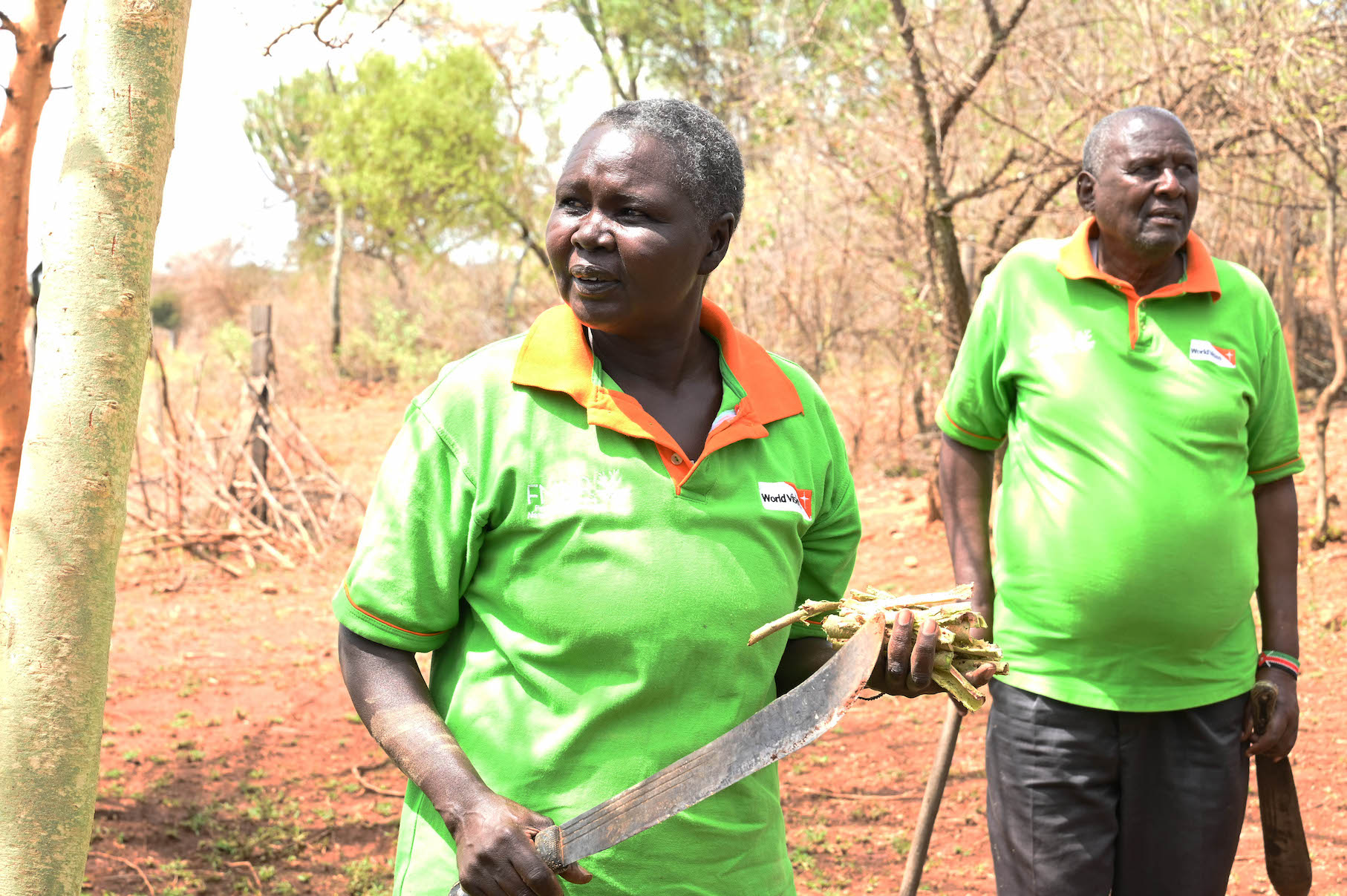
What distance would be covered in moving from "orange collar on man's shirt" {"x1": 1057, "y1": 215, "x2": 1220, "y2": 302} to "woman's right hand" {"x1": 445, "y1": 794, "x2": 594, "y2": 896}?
1797mm

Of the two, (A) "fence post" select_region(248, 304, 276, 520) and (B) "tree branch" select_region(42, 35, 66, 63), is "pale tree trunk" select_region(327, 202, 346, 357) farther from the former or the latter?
(B) "tree branch" select_region(42, 35, 66, 63)

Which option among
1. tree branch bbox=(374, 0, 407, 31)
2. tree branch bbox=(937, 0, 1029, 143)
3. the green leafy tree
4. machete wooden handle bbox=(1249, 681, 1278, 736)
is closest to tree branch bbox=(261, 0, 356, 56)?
tree branch bbox=(374, 0, 407, 31)

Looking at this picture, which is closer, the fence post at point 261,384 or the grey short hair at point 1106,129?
the grey short hair at point 1106,129

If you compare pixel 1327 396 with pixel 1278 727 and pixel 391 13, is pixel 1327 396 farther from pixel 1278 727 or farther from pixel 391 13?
pixel 391 13

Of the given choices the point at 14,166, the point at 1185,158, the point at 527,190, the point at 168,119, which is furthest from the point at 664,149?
the point at 527,190

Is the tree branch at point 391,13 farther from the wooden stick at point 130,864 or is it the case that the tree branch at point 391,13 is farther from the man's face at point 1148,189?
the wooden stick at point 130,864

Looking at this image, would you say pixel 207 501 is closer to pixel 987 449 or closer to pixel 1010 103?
pixel 1010 103

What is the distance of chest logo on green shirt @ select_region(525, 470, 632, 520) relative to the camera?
1641 mm

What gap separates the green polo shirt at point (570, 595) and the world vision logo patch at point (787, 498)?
0.11ft

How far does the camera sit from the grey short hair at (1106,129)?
277 centimetres

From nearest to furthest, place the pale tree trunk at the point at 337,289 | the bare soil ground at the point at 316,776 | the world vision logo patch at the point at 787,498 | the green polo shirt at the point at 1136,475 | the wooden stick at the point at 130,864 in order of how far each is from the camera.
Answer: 1. the world vision logo patch at the point at 787,498
2. the green polo shirt at the point at 1136,475
3. the wooden stick at the point at 130,864
4. the bare soil ground at the point at 316,776
5. the pale tree trunk at the point at 337,289

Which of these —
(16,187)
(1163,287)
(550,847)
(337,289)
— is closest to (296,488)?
(16,187)

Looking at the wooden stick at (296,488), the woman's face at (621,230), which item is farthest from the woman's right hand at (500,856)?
the wooden stick at (296,488)

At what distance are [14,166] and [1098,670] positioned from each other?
287cm
